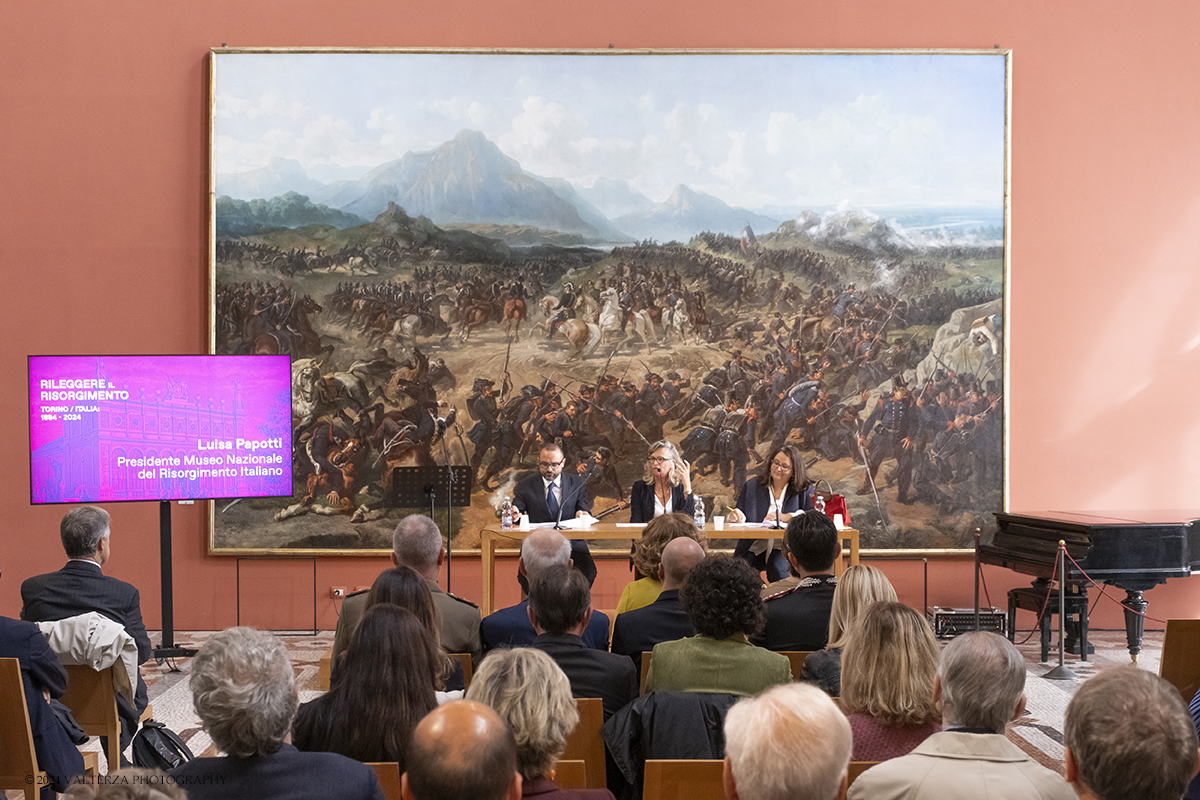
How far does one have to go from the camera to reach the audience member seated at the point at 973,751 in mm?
2418


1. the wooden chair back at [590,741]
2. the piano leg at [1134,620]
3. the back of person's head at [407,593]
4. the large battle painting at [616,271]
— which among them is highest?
the large battle painting at [616,271]

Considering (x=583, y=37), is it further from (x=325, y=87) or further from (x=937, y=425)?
(x=937, y=425)

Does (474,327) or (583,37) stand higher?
(583,37)

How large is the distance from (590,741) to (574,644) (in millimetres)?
463

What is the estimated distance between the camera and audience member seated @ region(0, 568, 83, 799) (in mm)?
3939

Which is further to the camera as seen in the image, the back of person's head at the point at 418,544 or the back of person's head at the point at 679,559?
the back of person's head at the point at 418,544

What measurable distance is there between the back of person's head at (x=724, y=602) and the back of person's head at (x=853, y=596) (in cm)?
42

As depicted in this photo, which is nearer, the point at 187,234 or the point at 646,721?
the point at 646,721

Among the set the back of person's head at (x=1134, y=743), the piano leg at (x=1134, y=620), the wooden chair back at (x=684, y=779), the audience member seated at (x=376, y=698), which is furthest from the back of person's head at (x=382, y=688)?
the piano leg at (x=1134, y=620)

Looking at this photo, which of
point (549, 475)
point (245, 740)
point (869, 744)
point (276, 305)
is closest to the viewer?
point (245, 740)

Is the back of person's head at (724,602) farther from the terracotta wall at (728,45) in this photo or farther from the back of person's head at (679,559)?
the terracotta wall at (728,45)

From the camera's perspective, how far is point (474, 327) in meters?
9.33

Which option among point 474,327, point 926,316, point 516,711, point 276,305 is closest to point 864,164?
point 926,316

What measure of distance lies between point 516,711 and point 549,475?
569 centimetres
